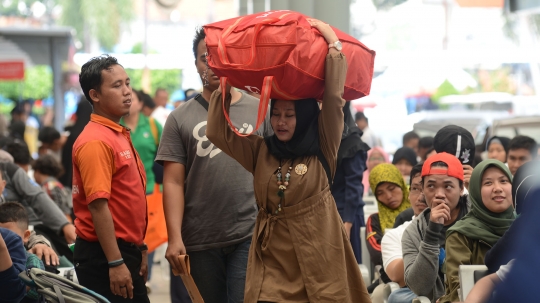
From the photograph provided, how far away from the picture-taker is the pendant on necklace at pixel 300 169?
4.45m

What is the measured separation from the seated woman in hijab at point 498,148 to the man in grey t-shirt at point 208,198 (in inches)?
206

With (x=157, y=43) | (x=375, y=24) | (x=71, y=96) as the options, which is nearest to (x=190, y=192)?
(x=71, y=96)

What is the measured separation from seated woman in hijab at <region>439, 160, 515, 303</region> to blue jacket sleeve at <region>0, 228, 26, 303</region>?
2.33 metres

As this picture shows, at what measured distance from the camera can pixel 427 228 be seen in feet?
17.0

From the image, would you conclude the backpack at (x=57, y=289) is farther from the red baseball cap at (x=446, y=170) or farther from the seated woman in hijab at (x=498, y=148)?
the seated woman in hijab at (x=498, y=148)

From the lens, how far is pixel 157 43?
84312 millimetres

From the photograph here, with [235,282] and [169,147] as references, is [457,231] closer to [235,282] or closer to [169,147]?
[235,282]

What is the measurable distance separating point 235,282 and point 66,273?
55.8 inches

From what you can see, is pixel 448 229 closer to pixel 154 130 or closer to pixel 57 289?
pixel 57 289

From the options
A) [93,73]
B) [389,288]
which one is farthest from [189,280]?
[389,288]

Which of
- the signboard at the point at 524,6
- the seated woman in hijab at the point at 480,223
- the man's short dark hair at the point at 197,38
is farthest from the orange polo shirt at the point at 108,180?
the signboard at the point at 524,6

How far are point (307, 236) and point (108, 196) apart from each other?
111 cm

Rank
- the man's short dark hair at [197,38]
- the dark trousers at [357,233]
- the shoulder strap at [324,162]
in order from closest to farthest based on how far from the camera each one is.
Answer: the shoulder strap at [324,162]
the man's short dark hair at [197,38]
the dark trousers at [357,233]

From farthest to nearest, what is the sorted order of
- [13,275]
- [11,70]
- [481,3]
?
1. [11,70]
2. [481,3]
3. [13,275]
